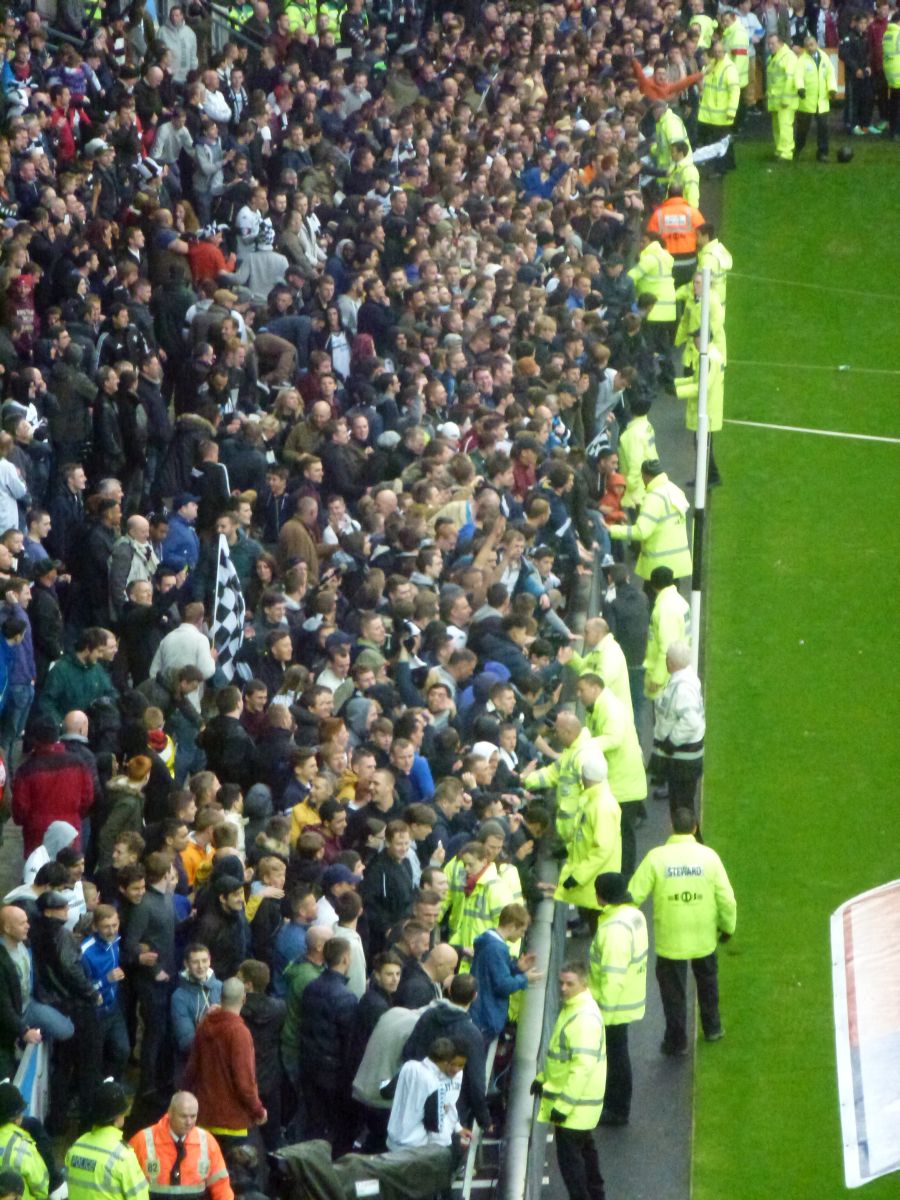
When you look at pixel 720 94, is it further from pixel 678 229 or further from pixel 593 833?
pixel 593 833

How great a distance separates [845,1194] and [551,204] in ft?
46.2

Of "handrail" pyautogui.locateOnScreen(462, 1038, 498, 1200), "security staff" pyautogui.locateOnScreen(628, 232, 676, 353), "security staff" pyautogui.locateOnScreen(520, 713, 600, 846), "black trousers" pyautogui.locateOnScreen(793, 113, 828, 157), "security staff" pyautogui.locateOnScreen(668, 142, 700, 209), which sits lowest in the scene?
"handrail" pyautogui.locateOnScreen(462, 1038, 498, 1200)

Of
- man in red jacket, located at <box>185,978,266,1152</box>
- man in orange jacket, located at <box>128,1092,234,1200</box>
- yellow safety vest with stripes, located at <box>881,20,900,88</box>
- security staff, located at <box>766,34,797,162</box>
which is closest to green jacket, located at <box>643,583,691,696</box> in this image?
man in red jacket, located at <box>185,978,266,1152</box>

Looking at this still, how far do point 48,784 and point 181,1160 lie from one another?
2.92 metres

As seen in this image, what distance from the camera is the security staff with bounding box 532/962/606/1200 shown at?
1275 cm

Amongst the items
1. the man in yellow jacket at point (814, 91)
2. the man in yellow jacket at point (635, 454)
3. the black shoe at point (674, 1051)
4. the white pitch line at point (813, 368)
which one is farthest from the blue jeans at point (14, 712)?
the man in yellow jacket at point (814, 91)

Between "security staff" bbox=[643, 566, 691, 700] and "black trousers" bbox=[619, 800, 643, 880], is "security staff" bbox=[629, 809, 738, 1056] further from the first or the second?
"security staff" bbox=[643, 566, 691, 700]

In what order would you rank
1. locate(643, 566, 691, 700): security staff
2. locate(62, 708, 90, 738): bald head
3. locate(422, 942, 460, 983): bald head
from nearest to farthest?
locate(422, 942, 460, 983): bald head, locate(62, 708, 90, 738): bald head, locate(643, 566, 691, 700): security staff

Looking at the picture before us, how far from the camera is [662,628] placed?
1736 centimetres

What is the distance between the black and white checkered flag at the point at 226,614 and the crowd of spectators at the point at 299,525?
0.29ft

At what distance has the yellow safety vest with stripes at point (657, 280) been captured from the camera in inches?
958

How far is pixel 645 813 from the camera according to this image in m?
17.3

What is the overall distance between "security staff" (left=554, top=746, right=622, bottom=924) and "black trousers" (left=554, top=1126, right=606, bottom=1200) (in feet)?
7.10

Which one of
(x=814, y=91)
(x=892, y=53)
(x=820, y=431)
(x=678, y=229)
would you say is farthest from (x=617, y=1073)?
(x=892, y=53)
